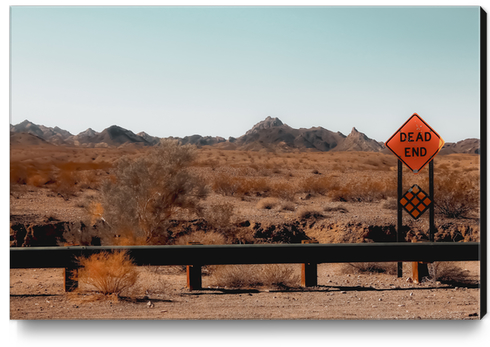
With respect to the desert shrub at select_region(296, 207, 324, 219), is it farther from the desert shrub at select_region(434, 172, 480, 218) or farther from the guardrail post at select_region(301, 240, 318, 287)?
the guardrail post at select_region(301, 240, 318, 287)

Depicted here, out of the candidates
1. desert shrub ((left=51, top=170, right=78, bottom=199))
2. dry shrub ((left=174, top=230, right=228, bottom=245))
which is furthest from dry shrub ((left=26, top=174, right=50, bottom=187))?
dry shrub ((left=174, top=230, right=228, bottom=245))

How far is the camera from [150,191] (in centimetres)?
1052

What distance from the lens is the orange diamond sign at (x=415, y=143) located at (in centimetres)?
648

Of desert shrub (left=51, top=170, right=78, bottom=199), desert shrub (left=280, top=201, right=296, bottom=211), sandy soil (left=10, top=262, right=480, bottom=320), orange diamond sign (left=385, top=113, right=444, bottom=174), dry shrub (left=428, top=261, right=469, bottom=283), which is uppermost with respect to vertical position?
orange diamond sign (left=385, top=113, right=444, bottom=174)

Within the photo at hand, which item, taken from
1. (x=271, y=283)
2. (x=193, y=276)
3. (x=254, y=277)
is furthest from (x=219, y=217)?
(x=193, y=276)

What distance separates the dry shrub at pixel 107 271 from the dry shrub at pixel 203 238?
13.5 feet

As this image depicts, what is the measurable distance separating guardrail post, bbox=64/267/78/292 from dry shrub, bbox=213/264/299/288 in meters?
1.93

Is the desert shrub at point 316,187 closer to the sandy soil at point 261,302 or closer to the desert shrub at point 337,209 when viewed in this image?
the desert shrub at point 337,209

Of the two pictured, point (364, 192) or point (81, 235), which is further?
point (364, 192)

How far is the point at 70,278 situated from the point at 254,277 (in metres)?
2.52

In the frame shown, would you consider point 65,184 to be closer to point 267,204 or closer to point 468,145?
point 267,204

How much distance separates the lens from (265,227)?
11.6 metres

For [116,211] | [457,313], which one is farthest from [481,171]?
[116,211]

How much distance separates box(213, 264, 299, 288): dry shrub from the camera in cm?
642
